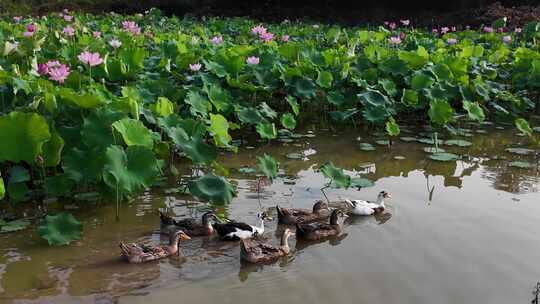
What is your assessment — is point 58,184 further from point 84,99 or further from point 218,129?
point 218,129

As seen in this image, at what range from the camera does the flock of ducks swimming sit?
379 cm

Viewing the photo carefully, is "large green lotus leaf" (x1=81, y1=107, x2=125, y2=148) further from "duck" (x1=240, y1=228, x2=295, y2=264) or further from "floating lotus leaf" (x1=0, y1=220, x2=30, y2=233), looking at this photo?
"duck" (x1=240, y1=228, x2=295, y2=264)

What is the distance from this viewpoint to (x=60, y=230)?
155 inches

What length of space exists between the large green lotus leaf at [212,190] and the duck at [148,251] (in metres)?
0.47

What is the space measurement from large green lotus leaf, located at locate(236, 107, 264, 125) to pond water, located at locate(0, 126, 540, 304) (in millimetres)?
732

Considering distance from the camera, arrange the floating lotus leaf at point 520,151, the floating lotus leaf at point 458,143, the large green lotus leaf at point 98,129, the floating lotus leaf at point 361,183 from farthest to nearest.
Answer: the floating lotus leaf at point 458,143, the floating lotus leaf at point 520,151, the floating lotus leaf at point 361,183, the large green lotus leaf at point 98,129

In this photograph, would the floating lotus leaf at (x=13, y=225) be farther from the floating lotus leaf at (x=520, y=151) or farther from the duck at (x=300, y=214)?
the floating lotus leaf at (x=520, y=151)

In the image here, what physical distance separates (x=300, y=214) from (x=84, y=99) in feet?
5.94

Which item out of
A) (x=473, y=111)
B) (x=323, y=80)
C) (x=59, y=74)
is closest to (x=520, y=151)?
(x=473, y=111)

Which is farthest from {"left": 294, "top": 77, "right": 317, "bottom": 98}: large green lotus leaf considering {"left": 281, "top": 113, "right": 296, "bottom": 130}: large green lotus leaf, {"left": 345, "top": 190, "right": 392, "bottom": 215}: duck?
{"left": 345, "top": 190, "right": 392, "bottom": 215}: duck

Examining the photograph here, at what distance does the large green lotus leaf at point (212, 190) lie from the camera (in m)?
4.38

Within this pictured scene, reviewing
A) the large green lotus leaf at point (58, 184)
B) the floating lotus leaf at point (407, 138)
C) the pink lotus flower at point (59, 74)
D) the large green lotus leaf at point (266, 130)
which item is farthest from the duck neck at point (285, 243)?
the floating lotus leaf at point (407, 138)

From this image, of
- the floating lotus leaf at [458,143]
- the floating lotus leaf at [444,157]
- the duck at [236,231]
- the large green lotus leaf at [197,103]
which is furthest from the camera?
the floating lotus leaf at [458,143]

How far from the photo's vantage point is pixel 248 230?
162 inches
